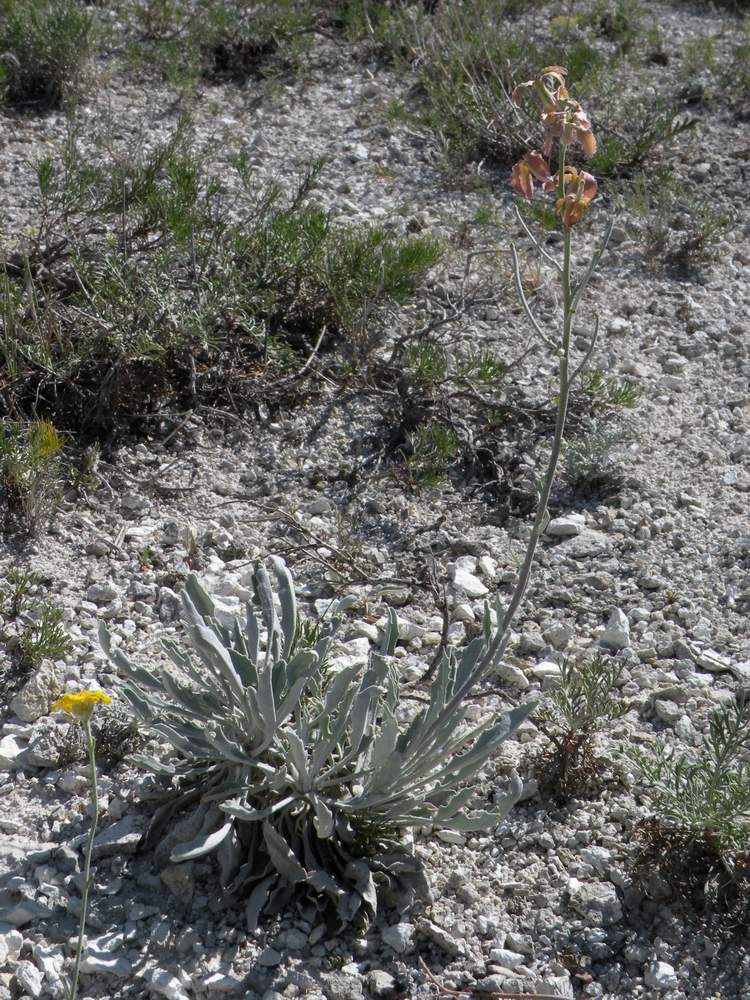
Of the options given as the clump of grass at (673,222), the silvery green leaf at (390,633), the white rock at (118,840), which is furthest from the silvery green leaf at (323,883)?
the clump of grass at (673,222)

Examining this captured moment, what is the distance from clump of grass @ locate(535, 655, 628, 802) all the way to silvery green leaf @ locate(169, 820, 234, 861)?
3.00ft

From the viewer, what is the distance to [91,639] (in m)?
3.27

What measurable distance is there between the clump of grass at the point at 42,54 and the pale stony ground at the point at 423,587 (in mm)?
306

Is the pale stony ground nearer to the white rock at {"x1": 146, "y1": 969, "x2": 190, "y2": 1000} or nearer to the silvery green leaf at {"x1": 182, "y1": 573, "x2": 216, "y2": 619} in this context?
the white rock at {"x1": 146, "y1": 969, "x2": 190, "y2": 1000}

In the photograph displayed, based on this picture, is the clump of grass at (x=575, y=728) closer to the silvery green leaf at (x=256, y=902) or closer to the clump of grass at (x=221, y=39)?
the silvery green leaf at (x=256, y=902)

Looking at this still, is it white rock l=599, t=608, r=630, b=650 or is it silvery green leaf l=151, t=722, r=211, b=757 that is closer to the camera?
silvery green leaf l=151, t=722, r=211, b=757

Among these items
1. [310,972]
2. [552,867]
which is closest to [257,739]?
[310,972]

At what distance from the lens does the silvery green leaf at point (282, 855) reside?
2.50 metres

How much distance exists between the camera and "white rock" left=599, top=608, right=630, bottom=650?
345cm

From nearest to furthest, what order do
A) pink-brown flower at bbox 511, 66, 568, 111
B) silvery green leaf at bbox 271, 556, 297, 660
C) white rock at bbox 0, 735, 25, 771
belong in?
1. pink-brown flower at bbox 511, 66, 568, 111
2. silvery green leaf at bbox 271, 556, 297, 660
3. white rock at bbox 0, 735, 25, 771

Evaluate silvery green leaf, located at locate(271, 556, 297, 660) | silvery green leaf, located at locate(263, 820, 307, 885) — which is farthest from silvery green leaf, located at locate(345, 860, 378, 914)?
silvery green leaf, located at locate(271, 556, 297, 660)

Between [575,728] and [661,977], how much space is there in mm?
658

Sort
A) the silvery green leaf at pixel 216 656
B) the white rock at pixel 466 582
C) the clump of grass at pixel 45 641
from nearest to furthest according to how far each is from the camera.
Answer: the silvery green leaf at pixel 216 656 → the clump of grass at pixel 45 641 → the white rock at pixel 466 582

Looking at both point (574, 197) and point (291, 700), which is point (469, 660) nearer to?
point (291, 700)
